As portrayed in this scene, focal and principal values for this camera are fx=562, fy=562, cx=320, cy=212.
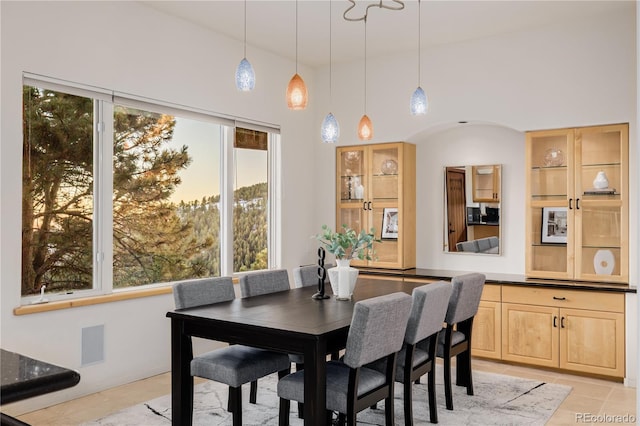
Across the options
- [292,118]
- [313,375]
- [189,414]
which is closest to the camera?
[313,375]

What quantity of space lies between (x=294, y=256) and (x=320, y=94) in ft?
6.17

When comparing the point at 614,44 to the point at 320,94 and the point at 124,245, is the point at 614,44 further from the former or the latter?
the point at 124,245

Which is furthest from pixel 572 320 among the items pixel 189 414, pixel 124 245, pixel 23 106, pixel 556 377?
pixel 23 106

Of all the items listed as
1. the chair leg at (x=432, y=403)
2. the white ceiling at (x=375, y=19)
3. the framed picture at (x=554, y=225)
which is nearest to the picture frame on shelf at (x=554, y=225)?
the framed picture at (x=554, y=225)

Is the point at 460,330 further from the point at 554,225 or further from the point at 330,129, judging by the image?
the point at 330,129

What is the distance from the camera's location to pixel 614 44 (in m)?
4.74

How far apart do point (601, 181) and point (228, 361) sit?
3.49 meters

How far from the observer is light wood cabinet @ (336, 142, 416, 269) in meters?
5.89

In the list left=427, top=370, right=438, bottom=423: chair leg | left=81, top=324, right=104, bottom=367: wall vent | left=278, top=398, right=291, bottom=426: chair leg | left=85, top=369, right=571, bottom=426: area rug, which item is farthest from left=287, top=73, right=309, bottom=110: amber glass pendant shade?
left=81, top=324, right=104, bottom=367: wall vent

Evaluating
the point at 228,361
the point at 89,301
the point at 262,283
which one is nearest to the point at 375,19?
the point at 262,283

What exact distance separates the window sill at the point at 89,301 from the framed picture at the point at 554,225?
3.38 meters

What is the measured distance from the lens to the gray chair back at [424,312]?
337 centimetres

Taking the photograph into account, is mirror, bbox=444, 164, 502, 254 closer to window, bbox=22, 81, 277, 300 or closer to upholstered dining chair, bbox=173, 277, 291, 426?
window, bbox=22, 81, 277, 300

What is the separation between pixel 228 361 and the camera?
10.9 ft
